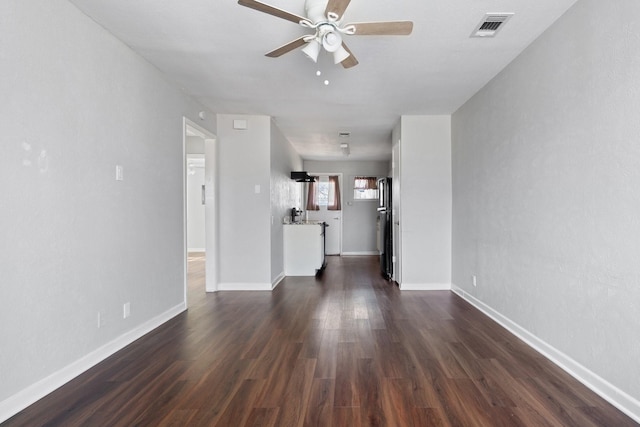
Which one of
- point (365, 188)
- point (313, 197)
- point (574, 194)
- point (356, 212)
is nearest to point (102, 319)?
point (574, 194)

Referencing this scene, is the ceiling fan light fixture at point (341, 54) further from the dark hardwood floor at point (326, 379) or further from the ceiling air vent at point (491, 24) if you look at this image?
the dark hardwood floor at point (326, 379)

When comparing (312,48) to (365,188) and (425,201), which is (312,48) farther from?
(365,188)

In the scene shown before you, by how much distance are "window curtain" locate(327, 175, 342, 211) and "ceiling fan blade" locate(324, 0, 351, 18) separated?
687 centimetres

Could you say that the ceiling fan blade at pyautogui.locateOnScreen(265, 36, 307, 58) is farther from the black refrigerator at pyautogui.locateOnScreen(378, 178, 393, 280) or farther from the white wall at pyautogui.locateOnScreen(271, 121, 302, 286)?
the black refrigerator at pyautogui.locateOnScreen(378, 178, 393, 280)

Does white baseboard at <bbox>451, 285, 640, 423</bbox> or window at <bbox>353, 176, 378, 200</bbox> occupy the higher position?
window at <bbox>353, 176, 378, 200</bbox>

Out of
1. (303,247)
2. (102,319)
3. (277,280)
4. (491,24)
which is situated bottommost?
(277,280)

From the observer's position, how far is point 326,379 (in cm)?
214

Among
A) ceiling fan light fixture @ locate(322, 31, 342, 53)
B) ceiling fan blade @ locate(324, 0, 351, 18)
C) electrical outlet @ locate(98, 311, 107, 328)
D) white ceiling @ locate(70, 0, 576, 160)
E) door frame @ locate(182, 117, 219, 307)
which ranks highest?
white ceiling @ locate(70, 0, 576, 160)

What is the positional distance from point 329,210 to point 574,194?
6.72 meters

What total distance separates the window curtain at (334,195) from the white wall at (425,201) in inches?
162

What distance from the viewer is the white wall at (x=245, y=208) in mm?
4695

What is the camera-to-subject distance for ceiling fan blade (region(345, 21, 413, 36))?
2.01 m

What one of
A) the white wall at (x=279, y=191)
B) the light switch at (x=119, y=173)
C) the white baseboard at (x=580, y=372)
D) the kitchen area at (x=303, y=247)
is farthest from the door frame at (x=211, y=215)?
the white baseboard at (x=580, y=372)

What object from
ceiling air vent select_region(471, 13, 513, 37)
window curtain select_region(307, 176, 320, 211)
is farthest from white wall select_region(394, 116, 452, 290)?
window curtain select_region(307, 176, 320, 211)
